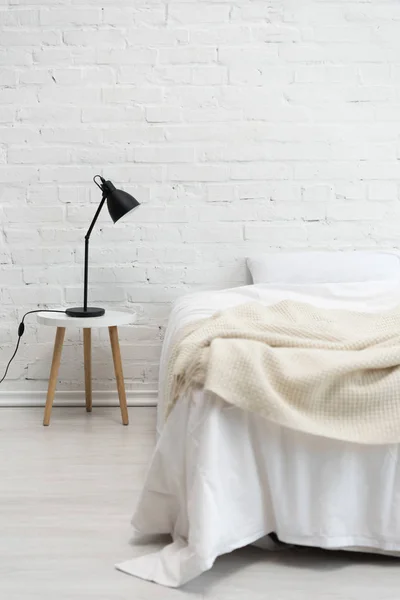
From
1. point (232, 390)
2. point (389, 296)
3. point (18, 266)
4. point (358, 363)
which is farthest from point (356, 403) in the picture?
point (18, 266)

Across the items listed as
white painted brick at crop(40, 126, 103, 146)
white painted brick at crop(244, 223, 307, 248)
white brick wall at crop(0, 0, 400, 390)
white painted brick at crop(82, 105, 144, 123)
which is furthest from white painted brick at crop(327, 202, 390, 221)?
white painted brick at crop(40, 126, 103, 146)

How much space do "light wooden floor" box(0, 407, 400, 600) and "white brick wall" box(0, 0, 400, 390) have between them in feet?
3.30

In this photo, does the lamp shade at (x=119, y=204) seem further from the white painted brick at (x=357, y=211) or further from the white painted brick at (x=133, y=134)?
the white painted brick at (x=357, y=211)

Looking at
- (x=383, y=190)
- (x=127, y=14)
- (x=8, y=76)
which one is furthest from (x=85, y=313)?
(x=383, y=190)

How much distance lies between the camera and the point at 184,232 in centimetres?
354

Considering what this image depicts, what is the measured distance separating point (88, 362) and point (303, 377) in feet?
5.78

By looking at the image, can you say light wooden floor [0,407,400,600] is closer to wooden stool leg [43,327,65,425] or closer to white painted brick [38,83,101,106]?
wooden stool leg [43,327,65,425]

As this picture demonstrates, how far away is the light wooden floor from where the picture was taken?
165 centimetres

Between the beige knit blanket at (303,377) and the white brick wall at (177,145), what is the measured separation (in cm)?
159

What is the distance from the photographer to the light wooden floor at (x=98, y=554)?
1649 mm

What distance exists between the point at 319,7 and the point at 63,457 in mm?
2378

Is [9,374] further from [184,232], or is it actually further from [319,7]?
[319,7]

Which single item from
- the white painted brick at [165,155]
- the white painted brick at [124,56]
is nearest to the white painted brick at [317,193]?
the white painted brick at [165,155]

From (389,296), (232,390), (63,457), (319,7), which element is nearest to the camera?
(232,390)
